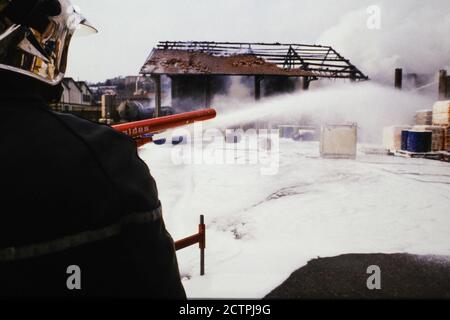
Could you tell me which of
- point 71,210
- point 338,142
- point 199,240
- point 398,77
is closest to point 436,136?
point 338,142

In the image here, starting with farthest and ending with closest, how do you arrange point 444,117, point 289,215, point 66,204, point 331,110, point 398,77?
point 398,77 < point 331,110 < point 444,117 < point 289,215 < point 66,204

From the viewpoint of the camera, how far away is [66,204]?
91cm

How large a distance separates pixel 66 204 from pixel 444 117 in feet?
49.4

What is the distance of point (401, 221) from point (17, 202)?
6.22 meters

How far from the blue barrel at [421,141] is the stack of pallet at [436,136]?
25 cm

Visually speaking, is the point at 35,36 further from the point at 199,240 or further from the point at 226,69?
the point at 226,69

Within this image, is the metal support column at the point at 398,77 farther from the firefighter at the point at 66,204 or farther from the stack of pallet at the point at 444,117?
the firefighter at the point at 66,204

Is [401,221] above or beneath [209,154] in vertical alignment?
beneath

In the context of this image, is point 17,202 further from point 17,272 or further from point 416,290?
point 416,290

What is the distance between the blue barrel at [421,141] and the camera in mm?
13383

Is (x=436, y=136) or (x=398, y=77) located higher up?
(x=398, y=77)

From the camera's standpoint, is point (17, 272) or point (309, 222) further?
point (309, 222)
